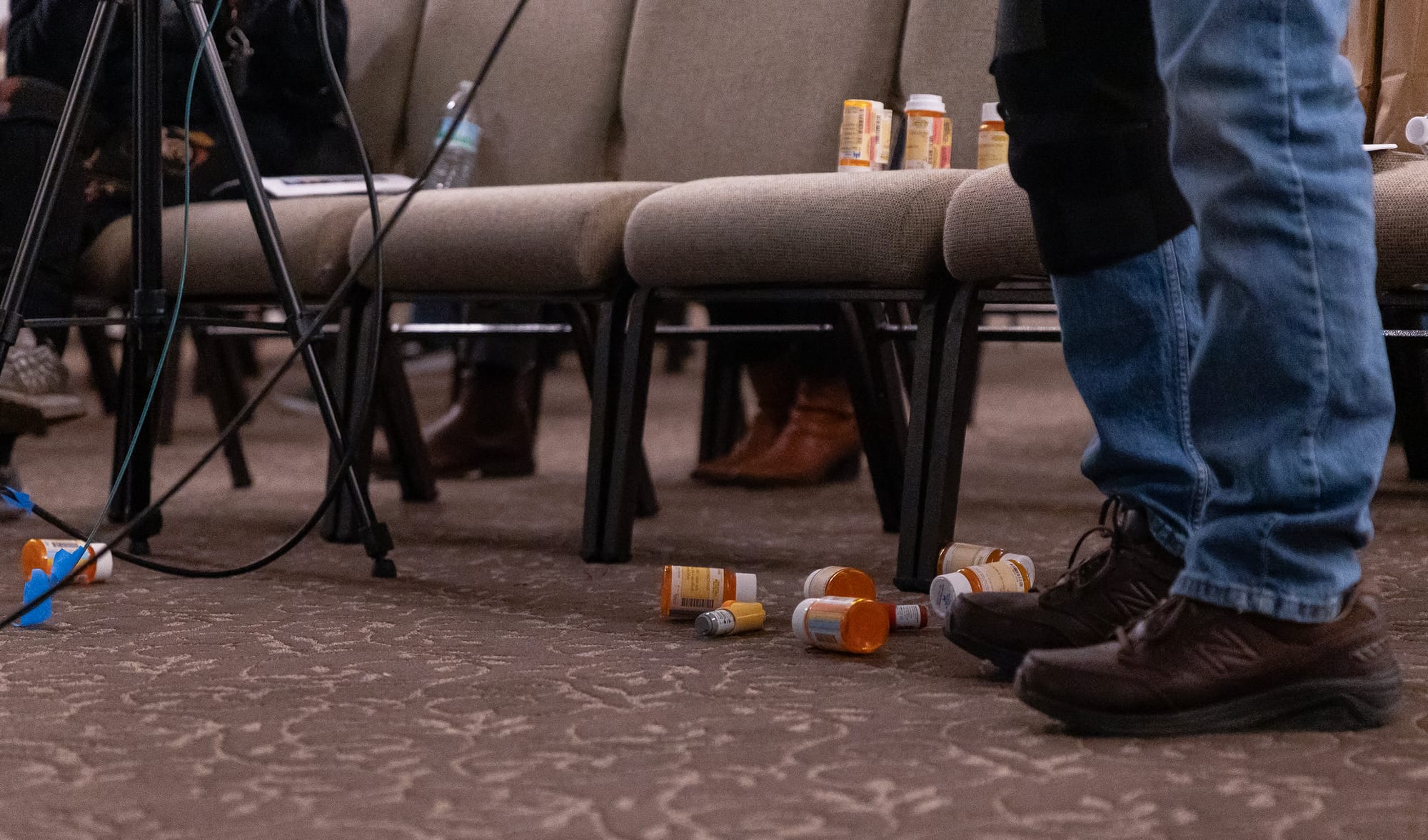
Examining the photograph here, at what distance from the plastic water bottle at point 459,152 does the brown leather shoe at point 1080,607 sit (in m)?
1.58

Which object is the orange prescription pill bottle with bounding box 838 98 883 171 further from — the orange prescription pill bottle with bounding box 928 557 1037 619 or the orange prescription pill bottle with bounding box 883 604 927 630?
the orange prescription pill bottle with bounding box 883 604 927 630

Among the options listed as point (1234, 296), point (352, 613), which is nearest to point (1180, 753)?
point (1234, 296)

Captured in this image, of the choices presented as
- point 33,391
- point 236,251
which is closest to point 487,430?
point 236,251

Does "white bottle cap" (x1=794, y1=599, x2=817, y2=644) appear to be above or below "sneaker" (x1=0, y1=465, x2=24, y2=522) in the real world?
above

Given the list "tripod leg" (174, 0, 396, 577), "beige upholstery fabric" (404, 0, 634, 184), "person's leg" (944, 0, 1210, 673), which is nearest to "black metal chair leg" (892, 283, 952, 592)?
"person's leg" (944, 0, 1210, 673)

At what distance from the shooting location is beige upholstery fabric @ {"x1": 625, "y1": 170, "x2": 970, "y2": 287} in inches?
59.5

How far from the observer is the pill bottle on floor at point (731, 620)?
1244mm

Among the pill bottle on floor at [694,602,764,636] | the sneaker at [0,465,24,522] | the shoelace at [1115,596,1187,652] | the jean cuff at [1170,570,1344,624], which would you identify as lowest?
the sneaker at [0,465,24,522]

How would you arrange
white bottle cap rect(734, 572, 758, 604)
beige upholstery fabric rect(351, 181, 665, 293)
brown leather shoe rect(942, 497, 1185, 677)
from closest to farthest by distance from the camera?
1. brown leather shoe rect(942, 497, 1185, 677)
2. white bottle cap rect(734, 572, 758, 604)
3. beige upholstery fabric rect(351, 181, 665, 293)

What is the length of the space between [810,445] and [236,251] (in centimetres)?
110

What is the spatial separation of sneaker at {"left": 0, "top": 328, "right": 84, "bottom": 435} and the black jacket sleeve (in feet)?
1.37

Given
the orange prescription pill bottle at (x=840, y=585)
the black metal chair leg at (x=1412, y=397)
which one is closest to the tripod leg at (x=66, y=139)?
the orange prescription pill bottle at (x=840, y=585)

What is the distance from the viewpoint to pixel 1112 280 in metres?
1.06

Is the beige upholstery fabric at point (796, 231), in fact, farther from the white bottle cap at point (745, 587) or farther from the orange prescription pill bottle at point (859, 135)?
the white bottle cap at point (745, 587)
